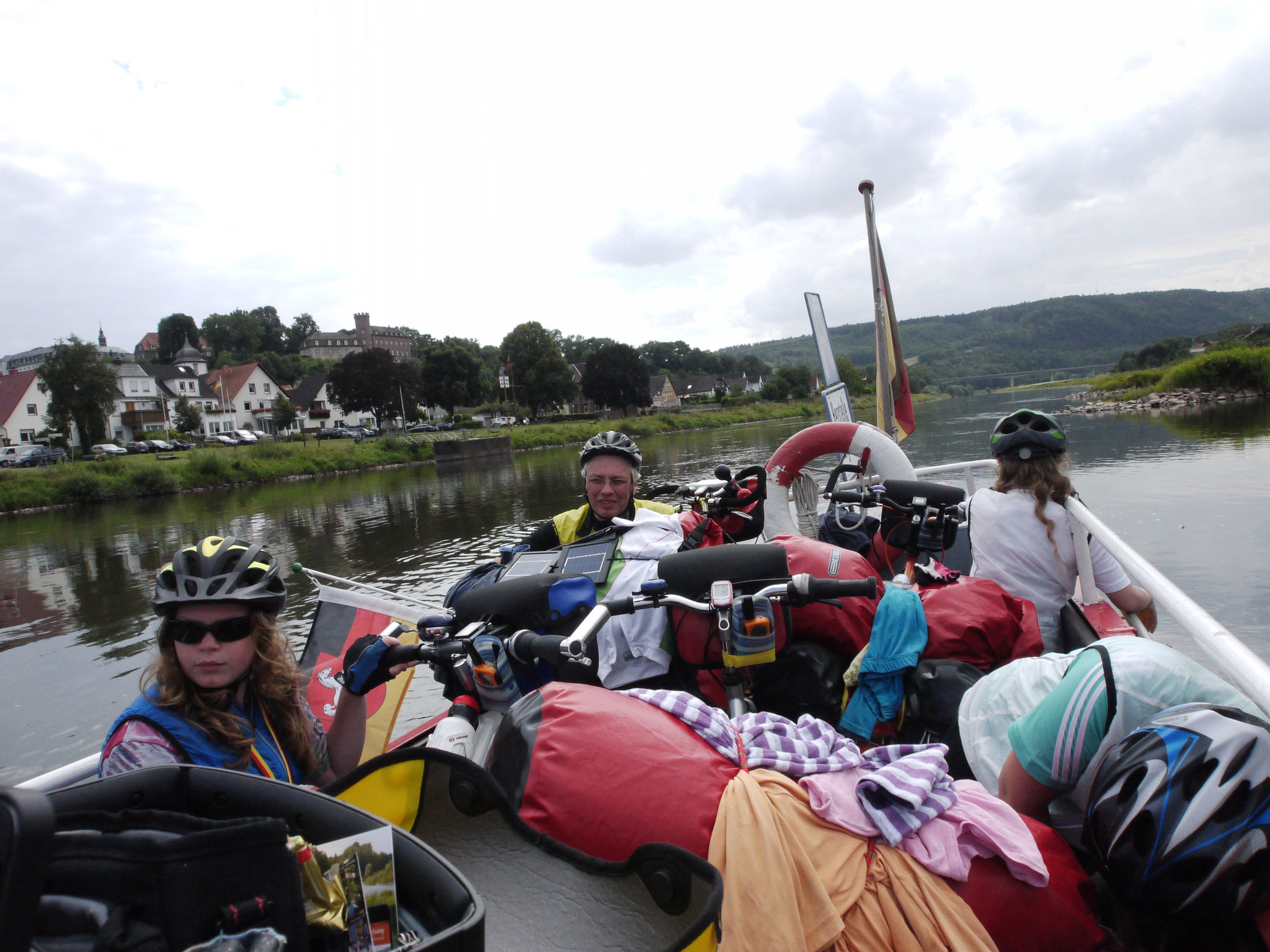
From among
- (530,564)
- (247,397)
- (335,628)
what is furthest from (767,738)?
(247,397)

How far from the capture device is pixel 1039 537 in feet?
10.4

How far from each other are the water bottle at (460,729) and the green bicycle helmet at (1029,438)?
2.51 meters

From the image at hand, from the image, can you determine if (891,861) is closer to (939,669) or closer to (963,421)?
(939,669)

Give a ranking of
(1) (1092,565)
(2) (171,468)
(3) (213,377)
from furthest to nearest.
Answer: (3) (213,377) → (2) (171,468) → (1) (1092,565)

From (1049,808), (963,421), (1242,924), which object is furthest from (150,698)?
(963,421)

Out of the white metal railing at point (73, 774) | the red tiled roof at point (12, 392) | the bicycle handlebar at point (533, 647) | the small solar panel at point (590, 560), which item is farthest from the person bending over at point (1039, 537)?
the red tiled roof at point (12, 392)

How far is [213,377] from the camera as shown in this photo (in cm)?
8294

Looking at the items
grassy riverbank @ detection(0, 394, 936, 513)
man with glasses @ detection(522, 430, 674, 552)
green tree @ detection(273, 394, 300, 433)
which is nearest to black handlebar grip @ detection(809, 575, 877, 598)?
man with glasses @ detection(522, 430, 674, 552)

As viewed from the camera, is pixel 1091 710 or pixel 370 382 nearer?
pixel 1091 710

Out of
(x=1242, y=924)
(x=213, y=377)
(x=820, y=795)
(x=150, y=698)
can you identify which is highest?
(x=213, y=377)

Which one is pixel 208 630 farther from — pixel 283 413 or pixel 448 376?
pixel 448 376

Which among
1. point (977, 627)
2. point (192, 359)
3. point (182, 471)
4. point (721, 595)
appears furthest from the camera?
point (192, 359)

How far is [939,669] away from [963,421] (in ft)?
124

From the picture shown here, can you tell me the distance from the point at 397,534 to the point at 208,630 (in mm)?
18526
